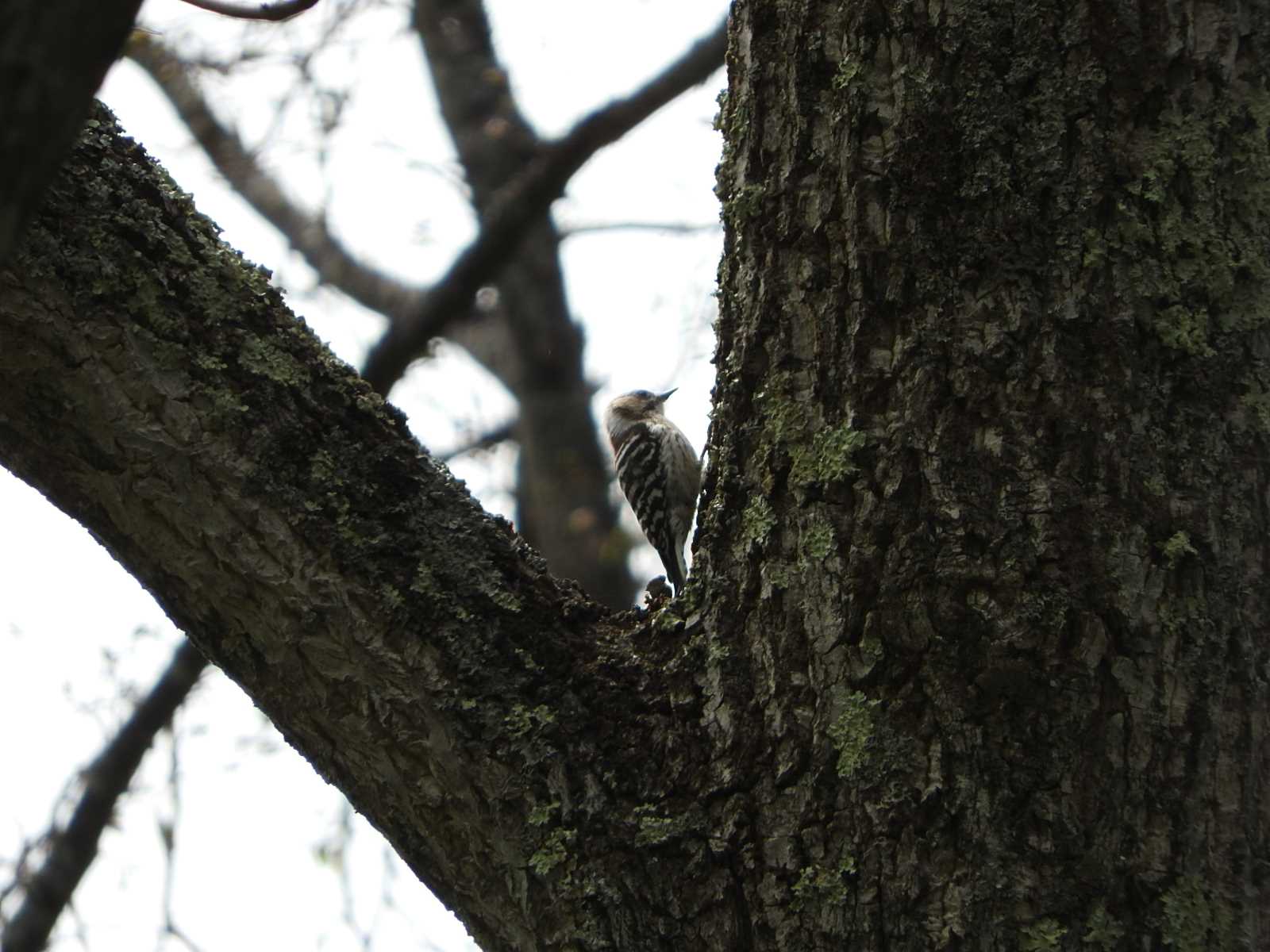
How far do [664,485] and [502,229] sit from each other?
4.91ft

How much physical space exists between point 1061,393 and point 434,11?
8.85m

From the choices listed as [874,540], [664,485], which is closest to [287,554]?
[874,540]

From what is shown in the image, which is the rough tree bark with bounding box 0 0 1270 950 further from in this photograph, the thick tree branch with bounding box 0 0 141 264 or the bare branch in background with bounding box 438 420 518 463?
the bare branch in background with bounding box 438 420 518 463

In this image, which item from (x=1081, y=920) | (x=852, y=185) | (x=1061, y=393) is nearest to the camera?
(x=1081, y=920)

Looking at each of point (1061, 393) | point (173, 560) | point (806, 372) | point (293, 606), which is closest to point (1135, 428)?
point (1061, 393)

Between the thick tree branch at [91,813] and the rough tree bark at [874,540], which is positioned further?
the thick tree branch at [91,813]

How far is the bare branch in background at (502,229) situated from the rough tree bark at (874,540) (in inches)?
168

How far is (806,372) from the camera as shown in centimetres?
242

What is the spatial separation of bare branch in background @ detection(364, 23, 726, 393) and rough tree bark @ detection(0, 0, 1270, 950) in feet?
14.0

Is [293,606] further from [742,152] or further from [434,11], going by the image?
[434,11]

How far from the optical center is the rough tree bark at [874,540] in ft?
7.02

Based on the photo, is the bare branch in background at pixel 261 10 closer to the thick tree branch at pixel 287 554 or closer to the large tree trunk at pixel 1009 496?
the thick tree branch at pixel 287 554

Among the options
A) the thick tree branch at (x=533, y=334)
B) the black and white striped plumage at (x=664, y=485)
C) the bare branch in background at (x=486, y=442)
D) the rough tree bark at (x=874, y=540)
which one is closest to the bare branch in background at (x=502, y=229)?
the black and white striped plumage at (x=664, y=485)

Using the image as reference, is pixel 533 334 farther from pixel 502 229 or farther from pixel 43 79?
pixel 43 79
